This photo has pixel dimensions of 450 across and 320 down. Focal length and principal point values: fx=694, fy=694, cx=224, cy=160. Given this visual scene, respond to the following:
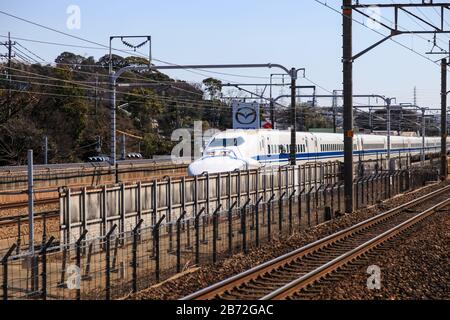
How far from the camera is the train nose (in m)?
27.9

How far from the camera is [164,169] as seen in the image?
42562 mm

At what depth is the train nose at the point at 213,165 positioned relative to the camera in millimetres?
27938

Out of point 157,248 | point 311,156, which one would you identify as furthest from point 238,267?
point 311,156

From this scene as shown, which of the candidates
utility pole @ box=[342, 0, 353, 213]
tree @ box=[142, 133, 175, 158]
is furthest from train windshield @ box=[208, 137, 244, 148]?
tree @ box=[142, 133, 175, 158]

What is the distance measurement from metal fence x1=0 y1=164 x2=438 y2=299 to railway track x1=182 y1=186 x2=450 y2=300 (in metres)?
1.47

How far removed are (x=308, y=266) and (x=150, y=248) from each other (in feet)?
10.9

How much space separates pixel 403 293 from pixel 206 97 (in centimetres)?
7313

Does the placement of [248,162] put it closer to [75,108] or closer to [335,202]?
[335,202]

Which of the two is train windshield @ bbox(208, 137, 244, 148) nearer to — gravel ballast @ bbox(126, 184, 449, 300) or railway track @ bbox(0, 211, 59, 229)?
gravel ballast @ bbox(126, 184, 449, 300)

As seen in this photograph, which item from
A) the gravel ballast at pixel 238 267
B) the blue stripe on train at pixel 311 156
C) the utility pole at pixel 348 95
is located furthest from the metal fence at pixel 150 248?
the blue stripe on train at pixel 311 156

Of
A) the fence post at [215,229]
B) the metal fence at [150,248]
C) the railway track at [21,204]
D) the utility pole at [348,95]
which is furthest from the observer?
the railway track at [21,204]

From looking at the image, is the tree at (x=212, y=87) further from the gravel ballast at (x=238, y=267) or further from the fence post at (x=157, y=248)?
the fence post at (x=157, y=248)

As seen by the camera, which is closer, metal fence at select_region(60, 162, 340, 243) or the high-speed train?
metal fence at select_region(60, 162, 340, 243)

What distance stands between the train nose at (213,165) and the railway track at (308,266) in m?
7.51
